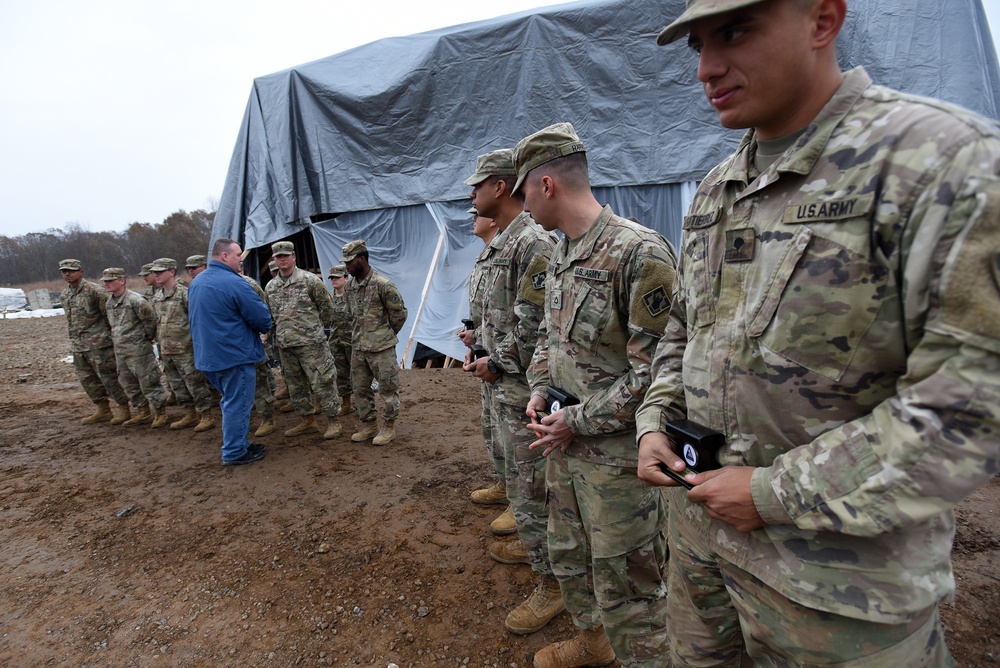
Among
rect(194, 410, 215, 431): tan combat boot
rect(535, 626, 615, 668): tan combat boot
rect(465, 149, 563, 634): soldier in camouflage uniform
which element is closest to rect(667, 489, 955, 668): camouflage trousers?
rect(535, 626, 615, 668): tan combat boot

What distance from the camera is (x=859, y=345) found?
940 mm

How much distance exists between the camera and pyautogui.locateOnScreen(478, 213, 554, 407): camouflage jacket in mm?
2604

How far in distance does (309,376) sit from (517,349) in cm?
373

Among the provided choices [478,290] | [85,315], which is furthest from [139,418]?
[478,290]

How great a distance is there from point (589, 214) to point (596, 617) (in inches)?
69.6

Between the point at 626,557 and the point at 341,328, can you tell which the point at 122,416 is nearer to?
the point at 341,328

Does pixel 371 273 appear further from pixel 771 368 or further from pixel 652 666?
pixel 771 368

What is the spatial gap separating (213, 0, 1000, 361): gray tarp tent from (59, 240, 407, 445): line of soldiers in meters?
2.44

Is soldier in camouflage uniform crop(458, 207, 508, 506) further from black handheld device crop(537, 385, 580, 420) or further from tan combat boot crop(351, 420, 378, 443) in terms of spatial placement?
tan combat boot crop(351, 420, 378, 443)

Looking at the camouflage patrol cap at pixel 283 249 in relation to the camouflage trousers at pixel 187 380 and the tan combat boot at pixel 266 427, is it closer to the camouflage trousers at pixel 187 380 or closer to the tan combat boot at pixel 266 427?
the camouflage trousers at pixel 187 380

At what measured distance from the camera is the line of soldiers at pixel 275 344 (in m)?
5.26

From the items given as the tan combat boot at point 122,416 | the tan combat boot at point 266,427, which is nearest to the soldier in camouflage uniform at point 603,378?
the tan combat boot at point 266,427

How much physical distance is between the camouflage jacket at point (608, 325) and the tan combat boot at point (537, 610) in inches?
42.9

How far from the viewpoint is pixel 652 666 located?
1897 mm
